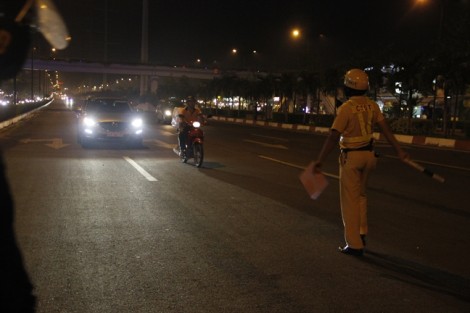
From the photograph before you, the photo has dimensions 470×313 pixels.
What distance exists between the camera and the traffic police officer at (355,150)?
605cm

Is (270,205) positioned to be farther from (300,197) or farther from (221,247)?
(221,247)

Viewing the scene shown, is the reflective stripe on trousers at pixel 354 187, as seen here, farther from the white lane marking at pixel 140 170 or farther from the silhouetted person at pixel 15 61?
the white lane marking at pixel 140 170

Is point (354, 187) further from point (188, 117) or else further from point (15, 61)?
point (188, 117)

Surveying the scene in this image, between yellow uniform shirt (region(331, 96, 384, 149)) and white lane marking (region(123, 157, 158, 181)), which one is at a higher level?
yellow uniform shirt (region(331, 96, 384, 149))

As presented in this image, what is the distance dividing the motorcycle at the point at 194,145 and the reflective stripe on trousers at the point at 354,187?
26.4 ft

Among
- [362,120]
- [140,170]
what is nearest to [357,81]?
[362,120]

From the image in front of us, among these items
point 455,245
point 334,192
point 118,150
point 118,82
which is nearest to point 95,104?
point 118,150

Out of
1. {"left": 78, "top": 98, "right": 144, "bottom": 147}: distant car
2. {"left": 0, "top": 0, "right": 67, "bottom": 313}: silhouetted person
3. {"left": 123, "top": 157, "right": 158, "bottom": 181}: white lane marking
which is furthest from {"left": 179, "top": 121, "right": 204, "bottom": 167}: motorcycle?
{"left": 0, "top": 0, "right": 67, "bottom": 313}: silhouetted person

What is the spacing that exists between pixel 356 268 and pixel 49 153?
1272cm

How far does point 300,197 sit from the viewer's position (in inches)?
386

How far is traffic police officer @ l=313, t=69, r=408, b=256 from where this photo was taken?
6.05 meters

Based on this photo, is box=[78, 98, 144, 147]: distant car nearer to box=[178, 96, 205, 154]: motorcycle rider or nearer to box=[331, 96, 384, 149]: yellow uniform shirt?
box=[178, 96, 205, 154]: motorcycle rider

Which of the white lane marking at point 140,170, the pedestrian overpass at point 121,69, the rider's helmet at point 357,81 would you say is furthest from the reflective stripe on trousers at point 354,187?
the pedestrian overpass at point 121,69

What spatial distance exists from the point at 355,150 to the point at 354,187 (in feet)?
1.27
